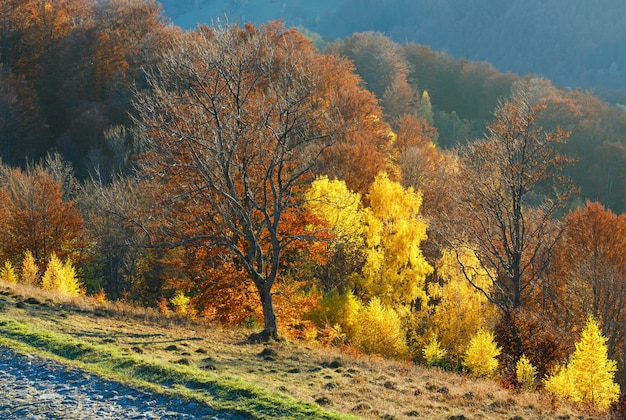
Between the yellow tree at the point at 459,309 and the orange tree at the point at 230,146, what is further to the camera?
the yellow tree at the point at 459,309

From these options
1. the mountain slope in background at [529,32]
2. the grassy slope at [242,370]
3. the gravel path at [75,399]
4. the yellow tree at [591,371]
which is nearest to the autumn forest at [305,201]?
the yellow tree at [591,371]

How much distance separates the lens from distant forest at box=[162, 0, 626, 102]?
150250 millimetres

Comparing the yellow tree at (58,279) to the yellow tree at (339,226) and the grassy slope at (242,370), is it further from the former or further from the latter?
the yellow tree at (339,226)

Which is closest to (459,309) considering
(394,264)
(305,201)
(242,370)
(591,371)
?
(394,264)

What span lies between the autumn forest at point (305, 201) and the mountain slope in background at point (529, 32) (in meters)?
68.9

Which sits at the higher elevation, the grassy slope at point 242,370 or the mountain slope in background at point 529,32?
the mountain slope in background at point 529,32

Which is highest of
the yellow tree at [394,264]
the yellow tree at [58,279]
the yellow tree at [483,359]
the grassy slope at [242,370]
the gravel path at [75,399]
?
the yellow tree at [394,264]

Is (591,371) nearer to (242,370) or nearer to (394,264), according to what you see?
(242,370)

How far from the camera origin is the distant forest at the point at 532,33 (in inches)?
5915

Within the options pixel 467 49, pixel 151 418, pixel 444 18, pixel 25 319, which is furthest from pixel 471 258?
pixel 444 18

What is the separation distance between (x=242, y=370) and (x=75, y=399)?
14.4ft

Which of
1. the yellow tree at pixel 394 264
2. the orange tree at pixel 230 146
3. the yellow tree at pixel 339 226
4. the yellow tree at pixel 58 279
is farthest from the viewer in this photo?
the yellow tree at pixel 394 264

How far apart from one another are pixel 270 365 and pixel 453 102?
10264 cm

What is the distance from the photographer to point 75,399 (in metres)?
9.68
